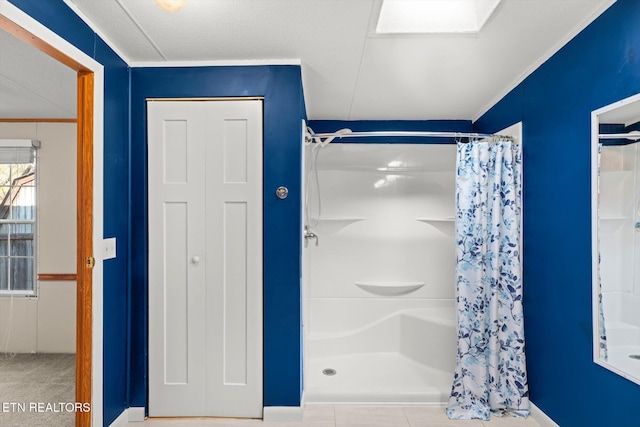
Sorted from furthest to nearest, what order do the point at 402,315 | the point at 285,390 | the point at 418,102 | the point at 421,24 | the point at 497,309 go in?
the point at 402,315 → the point at 418,102 → the point at 497,309 → the point at 285,390 → the point at 421,24

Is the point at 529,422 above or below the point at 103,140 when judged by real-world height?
below

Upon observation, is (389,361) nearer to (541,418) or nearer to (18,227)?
(541,418)

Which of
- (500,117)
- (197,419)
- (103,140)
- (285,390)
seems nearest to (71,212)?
(103,140)

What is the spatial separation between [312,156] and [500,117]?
1525mm

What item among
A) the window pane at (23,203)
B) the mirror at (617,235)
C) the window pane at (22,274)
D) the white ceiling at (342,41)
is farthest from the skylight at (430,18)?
the window pane at (22,274)

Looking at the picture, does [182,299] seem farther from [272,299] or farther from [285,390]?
[285,390]

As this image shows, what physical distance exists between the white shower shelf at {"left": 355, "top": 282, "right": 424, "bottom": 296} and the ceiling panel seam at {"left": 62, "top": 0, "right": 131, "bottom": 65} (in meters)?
2.61

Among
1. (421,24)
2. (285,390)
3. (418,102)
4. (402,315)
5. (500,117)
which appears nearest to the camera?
(421,24)

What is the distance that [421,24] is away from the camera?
186 centimetres

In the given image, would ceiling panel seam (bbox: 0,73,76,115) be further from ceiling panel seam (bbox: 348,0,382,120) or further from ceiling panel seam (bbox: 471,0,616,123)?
ceiling panel seam (bbox: 471,0,616,123)

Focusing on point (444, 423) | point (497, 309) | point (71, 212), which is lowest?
point (444, 423)

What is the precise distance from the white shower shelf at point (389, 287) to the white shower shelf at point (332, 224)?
22.4 inches

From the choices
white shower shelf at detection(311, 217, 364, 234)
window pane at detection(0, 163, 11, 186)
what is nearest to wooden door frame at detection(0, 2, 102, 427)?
window pane at detection(0, 163, 11, 186)

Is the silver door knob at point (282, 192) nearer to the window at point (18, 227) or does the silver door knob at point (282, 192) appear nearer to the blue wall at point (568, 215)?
the blue wall at point (568, 215)
